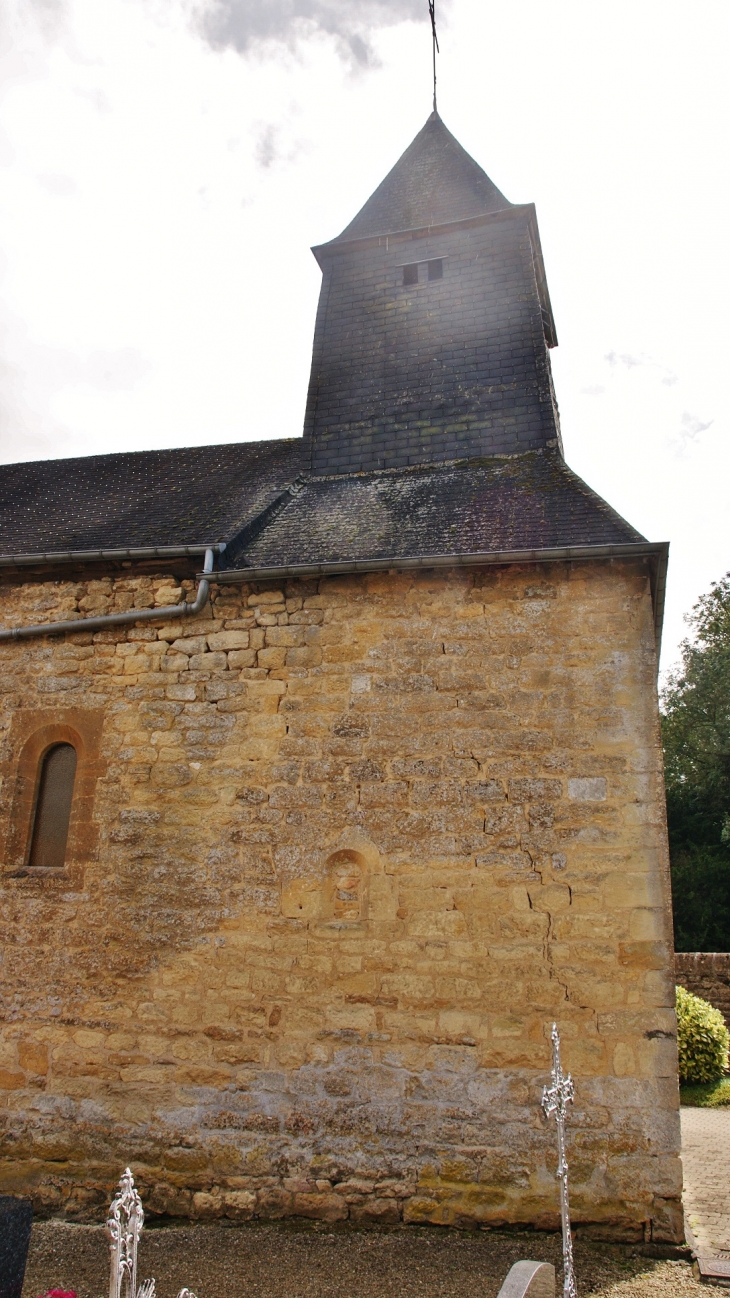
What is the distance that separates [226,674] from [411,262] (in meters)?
6.11

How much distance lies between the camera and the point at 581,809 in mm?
5441

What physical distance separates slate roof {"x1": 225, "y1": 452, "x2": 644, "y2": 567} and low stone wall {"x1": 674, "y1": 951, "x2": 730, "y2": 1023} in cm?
887

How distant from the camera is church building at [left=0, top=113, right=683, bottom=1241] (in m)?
5.11

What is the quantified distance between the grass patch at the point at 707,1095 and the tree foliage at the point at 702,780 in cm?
897

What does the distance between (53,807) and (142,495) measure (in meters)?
3.77

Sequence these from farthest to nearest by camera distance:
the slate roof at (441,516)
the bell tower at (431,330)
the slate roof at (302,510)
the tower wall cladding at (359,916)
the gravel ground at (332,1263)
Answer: the bell tower at (431,330), the slate roof at (302,510), the slate roof at (441,516), the tower wall cladding at (359,916), the gravel ground at (332,1263)

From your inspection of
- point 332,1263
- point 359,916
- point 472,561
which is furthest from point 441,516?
point 332,1263

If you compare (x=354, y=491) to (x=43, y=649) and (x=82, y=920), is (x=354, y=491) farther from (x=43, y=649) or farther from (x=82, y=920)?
(x=82, y=920)

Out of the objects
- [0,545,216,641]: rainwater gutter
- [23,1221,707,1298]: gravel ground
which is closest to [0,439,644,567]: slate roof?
[0,545,216,641]: rainwater gutter

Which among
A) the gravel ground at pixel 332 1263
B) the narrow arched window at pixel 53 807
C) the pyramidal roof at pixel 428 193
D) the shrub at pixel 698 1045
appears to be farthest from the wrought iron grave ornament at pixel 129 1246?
the pyramidal roof at pixel 428 193

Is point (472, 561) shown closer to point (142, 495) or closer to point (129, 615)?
point (129, 615)

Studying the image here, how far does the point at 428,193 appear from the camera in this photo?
999 cm

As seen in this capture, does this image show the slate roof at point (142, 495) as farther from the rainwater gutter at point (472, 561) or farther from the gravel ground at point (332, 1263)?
the gravel ground at point (332, 1263)

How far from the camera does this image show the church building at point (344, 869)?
5.11 metres
